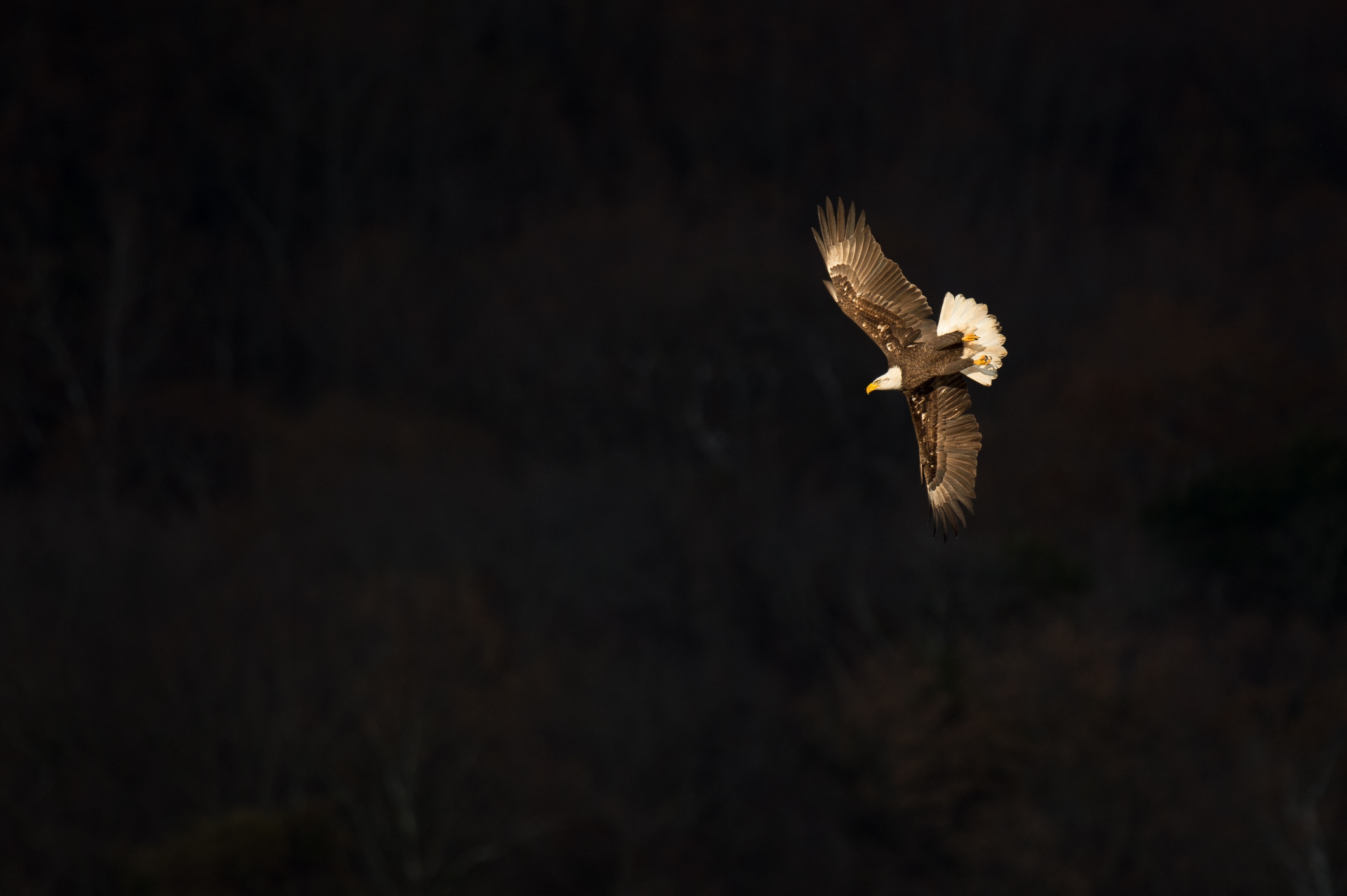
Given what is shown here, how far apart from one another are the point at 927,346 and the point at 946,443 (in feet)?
3.08

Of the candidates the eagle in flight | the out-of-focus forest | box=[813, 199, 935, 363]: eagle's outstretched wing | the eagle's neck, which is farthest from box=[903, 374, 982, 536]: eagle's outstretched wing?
the out-of-focus forest

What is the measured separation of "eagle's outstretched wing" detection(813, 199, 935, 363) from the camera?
15602mm

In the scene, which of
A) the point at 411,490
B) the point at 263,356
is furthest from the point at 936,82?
the point at 411,490

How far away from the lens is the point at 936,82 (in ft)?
268

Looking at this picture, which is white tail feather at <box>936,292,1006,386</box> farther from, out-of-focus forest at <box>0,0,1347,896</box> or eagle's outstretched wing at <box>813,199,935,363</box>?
out-of-focus forest at <box>0,0,1347,896</box>

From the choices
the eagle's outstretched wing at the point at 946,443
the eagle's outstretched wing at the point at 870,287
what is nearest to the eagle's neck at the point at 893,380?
the eagle's outstretched wing at the point at 870,287

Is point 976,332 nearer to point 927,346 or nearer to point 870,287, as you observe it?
point 927,346

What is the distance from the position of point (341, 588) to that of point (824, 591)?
1143 centimetres

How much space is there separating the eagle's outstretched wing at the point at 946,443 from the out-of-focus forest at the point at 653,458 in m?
19.6

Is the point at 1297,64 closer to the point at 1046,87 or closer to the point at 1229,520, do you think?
the point at 1046,87

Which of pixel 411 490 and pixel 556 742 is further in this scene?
pixel 411 490

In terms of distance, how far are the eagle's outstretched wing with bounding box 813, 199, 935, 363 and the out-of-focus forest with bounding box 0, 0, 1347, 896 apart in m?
19.8

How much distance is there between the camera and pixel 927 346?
15.2 metres

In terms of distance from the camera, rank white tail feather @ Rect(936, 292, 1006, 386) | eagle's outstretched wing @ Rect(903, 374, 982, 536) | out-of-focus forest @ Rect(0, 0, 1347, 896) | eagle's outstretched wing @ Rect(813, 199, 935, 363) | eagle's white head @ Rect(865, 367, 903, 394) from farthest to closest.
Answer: out-of-focus forest @ Rect(0, 0, 1347, 896), eagle's outstretched wing @ Rect(813, 199, 935, 363), eagle's outstretched wing @ Rect(903, 374, 982, 536), eagle's white head @ Rect(865, 367, 903, 394), white tail feather @ Rect(936, 292, 1006, 386)
